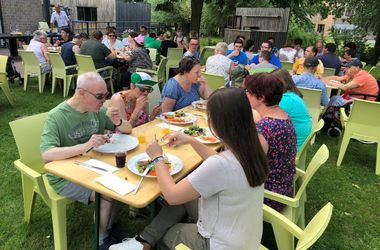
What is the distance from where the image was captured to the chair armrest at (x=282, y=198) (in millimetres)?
2295

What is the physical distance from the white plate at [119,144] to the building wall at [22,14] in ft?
46.4

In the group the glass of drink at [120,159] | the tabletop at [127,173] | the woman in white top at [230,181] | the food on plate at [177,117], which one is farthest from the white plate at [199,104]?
the woman in white top at [230,181]

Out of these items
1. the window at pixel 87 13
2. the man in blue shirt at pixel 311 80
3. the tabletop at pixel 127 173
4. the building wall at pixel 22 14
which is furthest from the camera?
the window at pixel 87 13

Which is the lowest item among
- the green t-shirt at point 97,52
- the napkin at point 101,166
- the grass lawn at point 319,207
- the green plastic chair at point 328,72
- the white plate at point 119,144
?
the grass lawn at point 319,207

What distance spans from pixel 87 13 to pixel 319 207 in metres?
21.5

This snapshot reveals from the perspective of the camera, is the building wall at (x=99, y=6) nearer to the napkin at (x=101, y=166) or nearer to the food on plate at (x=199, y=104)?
the food on plate at (x=199, y=104)

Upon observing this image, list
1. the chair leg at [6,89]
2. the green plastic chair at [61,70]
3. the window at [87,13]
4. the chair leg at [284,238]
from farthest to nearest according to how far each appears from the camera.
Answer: the window at [87,13] < the green plastic chair at [61,70] < the chair leg at [6,89] < the chair leg at [284,238]

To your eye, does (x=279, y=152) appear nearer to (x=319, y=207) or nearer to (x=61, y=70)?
(x=319, y=207)

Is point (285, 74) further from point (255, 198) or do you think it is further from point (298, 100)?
point (255, 198)

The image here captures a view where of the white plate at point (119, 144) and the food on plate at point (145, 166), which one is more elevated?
the white plate at point (119, 144)

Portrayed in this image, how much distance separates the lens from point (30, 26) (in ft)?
49.1

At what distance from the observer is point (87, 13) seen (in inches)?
849

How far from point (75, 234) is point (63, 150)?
3.42 feet

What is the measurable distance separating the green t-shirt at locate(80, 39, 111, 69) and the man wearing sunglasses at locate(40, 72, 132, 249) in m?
4.78
